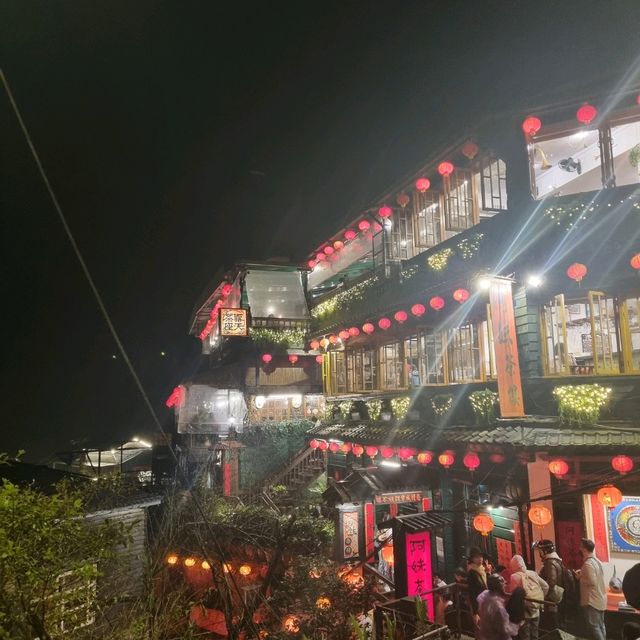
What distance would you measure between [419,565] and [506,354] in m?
5.43

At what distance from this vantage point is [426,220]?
60.8 feet

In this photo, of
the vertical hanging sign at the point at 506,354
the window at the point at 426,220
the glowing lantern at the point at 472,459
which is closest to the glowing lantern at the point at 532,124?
the vertical hanging sign at the point at 506,354

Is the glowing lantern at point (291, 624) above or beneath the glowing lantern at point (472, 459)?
beneath

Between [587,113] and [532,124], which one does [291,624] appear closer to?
[532,124]

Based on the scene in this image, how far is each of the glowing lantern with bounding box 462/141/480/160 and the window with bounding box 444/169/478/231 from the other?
0.96 m

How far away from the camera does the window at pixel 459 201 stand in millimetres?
16172

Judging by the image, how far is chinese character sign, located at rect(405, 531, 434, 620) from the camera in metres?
10.5

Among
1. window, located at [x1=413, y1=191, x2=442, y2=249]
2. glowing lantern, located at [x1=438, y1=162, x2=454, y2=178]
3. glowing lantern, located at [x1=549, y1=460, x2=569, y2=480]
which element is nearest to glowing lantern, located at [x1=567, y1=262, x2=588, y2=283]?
glowing lantern, located at [x1=549, y1=460, x2=569, y2=480]

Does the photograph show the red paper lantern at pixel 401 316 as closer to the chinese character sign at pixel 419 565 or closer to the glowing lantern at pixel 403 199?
the glowing lantern at pixel 403 199

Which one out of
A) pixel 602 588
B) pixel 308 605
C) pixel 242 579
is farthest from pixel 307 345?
pixel 602 588

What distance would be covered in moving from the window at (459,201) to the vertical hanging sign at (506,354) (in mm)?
4075


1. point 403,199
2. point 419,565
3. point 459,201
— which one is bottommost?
point 419,565

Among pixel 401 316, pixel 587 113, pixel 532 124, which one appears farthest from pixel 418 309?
pixel 587 113

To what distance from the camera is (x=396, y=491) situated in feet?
49.4
